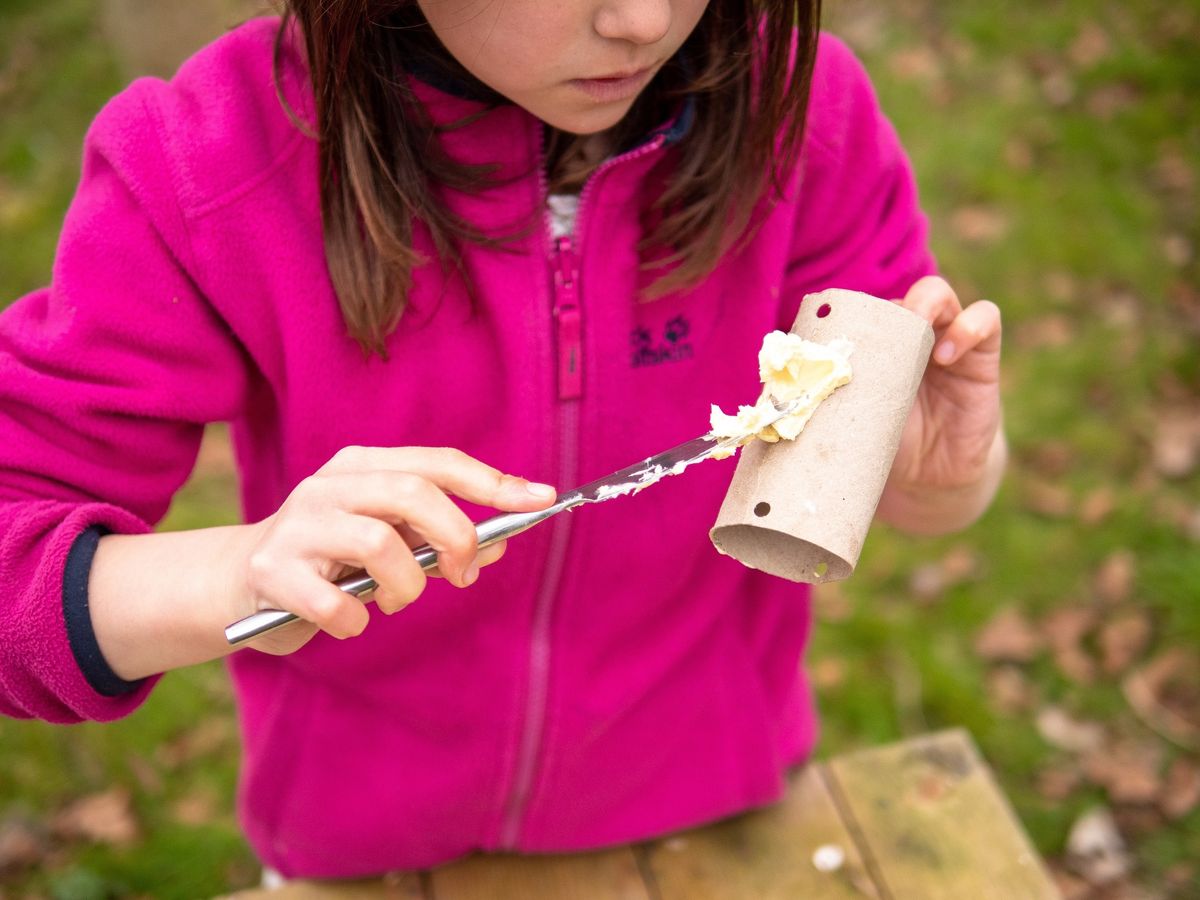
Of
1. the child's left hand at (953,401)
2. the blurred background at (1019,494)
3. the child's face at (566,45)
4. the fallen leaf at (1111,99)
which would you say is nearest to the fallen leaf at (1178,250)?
the blurred background at (1019,494)

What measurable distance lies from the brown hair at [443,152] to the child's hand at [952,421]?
0.25m

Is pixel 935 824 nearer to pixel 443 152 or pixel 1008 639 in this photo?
pixel 443 152

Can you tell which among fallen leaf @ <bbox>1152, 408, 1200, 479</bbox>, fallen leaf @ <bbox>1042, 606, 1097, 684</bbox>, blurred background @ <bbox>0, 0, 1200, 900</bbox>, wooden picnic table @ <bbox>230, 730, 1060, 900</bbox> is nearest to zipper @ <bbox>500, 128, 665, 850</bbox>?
wooden picnic table @ <bbox>230, 730, 1060, 900</bbox>

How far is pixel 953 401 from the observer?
1.49 meters

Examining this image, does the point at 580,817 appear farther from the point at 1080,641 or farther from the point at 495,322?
the point at 1080,641

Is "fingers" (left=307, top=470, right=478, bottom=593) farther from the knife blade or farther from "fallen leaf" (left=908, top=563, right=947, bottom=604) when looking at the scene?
"fallen leaf" (left=908, top=563, right=947, bottom=604)

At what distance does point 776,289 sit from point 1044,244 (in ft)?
9.03

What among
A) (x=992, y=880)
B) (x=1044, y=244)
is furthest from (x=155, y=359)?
(x=1044, y=244)

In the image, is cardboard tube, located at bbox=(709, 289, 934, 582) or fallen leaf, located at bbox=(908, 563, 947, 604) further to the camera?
fallen leaf, located at bbox=(908, 563, 947, 604)

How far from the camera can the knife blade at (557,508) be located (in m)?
1.06

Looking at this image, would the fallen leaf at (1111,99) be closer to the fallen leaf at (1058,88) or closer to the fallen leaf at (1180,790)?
the fallen leaf at (1058,88)

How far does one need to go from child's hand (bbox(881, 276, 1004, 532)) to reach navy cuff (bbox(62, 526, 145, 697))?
92 centimetres

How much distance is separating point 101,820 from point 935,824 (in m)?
1.86

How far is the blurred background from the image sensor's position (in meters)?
2.68
